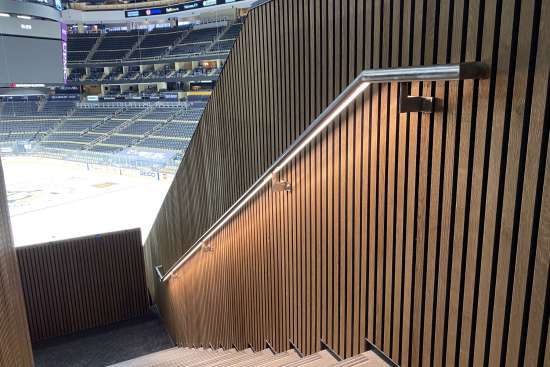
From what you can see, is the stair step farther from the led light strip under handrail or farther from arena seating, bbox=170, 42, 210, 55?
arena seating, bbox=170, 42, 210, 55

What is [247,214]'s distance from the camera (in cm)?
389

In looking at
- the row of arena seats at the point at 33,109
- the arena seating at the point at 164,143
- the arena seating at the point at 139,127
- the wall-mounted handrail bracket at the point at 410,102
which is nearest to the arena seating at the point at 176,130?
the arena seating at the point at 164,143

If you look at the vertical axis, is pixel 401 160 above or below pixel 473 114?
below

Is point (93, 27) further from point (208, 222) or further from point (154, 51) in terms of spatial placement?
point (208, 222)

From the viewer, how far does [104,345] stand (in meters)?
8.32

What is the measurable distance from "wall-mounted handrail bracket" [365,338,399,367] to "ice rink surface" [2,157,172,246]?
30.4 ft

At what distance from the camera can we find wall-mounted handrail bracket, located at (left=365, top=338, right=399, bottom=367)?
215 centimetres

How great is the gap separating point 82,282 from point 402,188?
835 cm

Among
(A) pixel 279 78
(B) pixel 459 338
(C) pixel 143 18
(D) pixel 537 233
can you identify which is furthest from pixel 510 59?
(C) pixel 143 18

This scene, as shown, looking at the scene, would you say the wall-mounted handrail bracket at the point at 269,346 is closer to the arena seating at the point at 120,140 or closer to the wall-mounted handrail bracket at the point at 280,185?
the wall-mounted handrail bracket at the point at 280,185

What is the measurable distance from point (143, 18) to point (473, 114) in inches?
1038

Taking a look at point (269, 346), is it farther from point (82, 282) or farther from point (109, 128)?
point (109, 128)

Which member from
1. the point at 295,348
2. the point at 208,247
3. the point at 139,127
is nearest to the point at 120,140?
the point at 139,127

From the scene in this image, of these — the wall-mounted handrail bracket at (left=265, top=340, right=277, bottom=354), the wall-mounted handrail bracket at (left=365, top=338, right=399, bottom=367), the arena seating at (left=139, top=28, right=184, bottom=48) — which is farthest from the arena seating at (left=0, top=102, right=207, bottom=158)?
the wall-mounted handrail bracket at (left=365, top=338, right=399, bottom=367)
